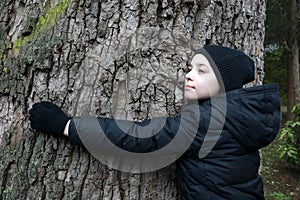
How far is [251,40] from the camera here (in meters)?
2.04

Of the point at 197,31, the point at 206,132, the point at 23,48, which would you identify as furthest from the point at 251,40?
the point at 23,48

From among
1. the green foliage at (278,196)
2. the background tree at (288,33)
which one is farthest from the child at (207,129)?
the background tree at (288,33)

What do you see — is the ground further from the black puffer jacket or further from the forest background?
the black puffer jacket

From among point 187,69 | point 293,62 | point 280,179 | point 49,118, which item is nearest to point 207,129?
point 187,69

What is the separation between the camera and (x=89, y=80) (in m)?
1.72

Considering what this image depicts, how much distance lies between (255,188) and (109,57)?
85 cm

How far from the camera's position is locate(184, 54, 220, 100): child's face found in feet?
5.56

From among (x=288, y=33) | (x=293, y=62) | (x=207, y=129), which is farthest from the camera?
(x=293, y=62)

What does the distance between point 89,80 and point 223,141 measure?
0.62 m

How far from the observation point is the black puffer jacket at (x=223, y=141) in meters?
1.60

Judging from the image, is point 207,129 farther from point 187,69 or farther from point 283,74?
point 283,74

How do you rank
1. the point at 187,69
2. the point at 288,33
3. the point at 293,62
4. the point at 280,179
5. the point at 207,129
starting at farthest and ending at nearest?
1. the point at 293,62
2. the point at 288,33
3. the point at 280,179
4. the point at 187,69
5. the point at 207,129

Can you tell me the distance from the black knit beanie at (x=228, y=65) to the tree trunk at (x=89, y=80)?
13 cm

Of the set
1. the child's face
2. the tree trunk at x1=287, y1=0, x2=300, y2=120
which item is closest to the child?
the child's face
